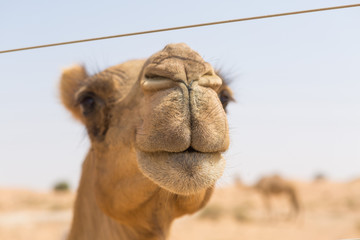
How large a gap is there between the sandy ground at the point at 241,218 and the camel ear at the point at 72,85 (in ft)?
27.3

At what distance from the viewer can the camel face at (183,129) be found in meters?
2.29

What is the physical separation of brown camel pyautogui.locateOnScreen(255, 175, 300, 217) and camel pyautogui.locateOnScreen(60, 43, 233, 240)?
24.5m

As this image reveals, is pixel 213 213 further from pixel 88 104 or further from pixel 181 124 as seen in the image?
pixel 181 124

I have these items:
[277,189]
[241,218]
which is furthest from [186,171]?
[277,189]

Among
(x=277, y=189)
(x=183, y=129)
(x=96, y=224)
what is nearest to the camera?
(x=183, y=129)

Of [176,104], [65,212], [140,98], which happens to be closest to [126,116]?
[140,98]

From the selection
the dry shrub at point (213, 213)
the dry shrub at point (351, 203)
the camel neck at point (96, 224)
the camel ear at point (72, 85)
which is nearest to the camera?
the camel neck at point (96, 224)

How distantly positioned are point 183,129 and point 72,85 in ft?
7.70

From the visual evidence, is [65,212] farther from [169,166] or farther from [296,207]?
[169,166]

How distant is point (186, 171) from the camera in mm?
2287

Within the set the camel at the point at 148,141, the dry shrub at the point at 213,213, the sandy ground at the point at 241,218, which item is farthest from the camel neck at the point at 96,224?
the dry shrub at the point at 213,213

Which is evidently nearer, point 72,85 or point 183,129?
point 183,129

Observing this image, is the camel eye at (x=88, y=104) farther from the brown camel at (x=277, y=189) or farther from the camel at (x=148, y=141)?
the brown camel at (x=277, y=189)

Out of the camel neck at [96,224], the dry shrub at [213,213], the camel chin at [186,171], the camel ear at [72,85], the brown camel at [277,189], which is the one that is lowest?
the dry shrub at [213,213]
